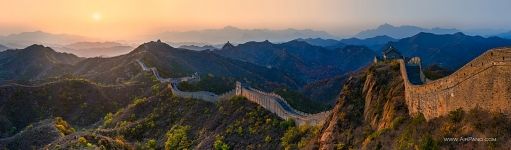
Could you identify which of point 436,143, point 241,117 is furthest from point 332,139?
point 241,117

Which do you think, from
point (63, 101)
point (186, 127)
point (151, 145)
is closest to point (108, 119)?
point (63, 101)

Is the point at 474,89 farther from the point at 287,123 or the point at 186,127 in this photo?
the point at 186,127

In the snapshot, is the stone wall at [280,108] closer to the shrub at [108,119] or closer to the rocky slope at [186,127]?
the rocky slope at [186,127]

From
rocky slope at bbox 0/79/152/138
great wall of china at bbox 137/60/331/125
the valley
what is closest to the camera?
the valley

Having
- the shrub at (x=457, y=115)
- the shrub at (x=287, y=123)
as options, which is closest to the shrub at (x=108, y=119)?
the shrub at (x=287, y=123)

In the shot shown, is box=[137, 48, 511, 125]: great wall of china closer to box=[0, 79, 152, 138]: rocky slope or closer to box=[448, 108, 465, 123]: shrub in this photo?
box=[448, 108, 465, 123]: shrub

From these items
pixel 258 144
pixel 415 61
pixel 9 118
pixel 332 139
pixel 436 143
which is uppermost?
pixel 415 61

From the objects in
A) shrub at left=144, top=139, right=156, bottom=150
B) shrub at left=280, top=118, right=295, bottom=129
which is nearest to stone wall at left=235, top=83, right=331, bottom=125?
shrub at left=280, top=118, right=295, bottom=129

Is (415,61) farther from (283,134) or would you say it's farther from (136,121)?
(136,121)
